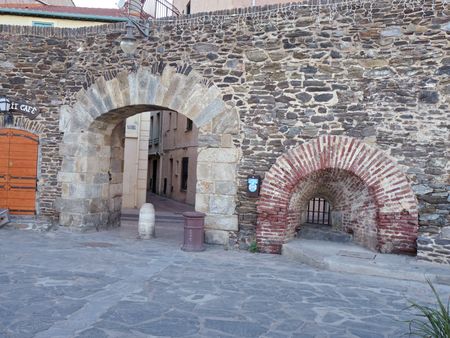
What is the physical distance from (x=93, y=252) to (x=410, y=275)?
4922mm

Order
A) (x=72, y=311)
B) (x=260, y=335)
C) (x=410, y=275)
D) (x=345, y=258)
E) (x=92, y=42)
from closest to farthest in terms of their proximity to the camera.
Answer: (x=260, y=335) → (x=72, y=311) → (x=410, y=275) → (x=345, y=258) → (x=92, y=42)

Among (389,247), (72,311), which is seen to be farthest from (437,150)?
(72,311)

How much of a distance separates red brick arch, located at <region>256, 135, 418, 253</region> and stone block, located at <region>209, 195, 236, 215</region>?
539mm

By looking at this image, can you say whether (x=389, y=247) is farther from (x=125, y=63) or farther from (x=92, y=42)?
(x=92, y=42)

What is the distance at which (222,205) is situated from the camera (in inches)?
325

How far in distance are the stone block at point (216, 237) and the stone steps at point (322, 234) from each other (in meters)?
1.47

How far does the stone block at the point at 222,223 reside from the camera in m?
8.20

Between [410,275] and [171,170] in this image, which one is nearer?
[410,275]

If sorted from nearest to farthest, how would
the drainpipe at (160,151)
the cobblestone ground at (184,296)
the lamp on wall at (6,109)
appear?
the cobblestone ground at (184,296) < the lamp on wall at (6,109) < the drainpipe at (160,151)

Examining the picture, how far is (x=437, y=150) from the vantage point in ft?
23.4

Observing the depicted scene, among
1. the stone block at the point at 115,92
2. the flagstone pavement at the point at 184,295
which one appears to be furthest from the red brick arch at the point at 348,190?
the stone block at the point at 115,92

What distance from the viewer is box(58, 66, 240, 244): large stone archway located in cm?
830

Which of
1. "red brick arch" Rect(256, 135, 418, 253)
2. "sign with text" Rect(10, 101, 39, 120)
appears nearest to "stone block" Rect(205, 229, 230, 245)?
"red brick arch" Rect(256, 135, 418, 253)

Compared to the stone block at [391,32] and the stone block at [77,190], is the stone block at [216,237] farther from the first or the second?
the stone block at [391,32]
